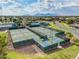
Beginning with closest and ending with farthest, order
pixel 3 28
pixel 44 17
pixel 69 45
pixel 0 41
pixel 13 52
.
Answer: pixel 0 41
pixel 13 52
pixel 69 45
pixel 3 28
pixel 44 17

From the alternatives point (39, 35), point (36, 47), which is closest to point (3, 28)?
point (39, 35)

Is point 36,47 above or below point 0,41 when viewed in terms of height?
below

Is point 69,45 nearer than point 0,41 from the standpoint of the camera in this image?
No

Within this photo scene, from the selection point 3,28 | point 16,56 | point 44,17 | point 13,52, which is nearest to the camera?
point 16,56

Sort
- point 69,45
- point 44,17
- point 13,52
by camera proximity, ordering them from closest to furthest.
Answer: point 13,52
point 69,45
point 44,17

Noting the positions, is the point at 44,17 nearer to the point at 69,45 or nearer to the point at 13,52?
the point at 69,45

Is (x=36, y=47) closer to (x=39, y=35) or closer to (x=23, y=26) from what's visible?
(x=39, y=35)

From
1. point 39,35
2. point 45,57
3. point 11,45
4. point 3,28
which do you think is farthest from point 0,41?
point 3,28

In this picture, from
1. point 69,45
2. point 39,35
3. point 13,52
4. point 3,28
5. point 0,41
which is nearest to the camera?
point 0,41

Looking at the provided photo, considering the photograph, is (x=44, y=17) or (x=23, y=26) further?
(x=44, y=17)
